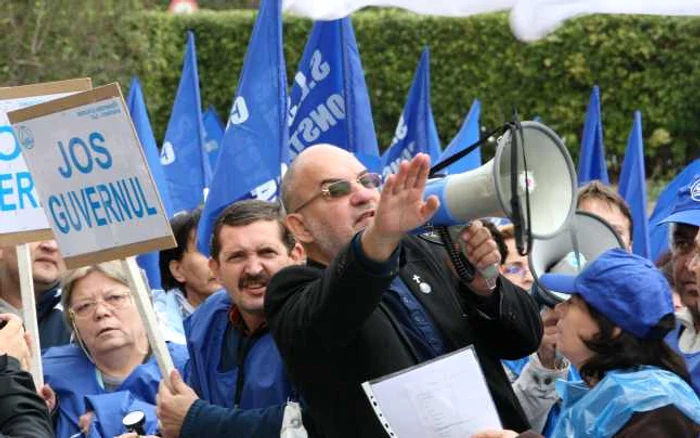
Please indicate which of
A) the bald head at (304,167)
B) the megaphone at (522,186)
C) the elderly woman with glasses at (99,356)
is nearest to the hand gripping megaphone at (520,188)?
the megaphone at (522,186)

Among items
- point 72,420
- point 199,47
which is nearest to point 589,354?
point 72,420

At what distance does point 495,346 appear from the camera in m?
4.11

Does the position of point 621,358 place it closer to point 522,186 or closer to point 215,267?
point 522,186

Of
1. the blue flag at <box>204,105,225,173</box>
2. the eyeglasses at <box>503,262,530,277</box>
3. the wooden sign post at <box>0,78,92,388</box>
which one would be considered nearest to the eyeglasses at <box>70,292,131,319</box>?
the wooden sign post at <box>0,78,92,388</box>

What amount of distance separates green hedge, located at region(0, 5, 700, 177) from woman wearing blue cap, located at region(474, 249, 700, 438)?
543 inches

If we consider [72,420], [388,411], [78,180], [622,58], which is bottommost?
[622,58]

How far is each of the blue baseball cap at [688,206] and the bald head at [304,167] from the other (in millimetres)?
1375

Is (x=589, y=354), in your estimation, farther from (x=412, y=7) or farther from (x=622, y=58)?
(x=622, y=58)

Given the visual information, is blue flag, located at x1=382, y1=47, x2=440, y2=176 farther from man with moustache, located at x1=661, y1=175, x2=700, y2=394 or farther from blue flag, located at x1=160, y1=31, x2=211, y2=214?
man with moustache, located at x1=661, y1=175, x2=700, y2=394

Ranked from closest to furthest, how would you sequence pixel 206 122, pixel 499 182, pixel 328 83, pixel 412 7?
1. pixel 499 182
2. pixel 412 7
3. pixel 328 83
4. pixel 206 122

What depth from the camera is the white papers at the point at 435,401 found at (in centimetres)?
371

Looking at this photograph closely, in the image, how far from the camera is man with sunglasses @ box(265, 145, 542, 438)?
3654 mm

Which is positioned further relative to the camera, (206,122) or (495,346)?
(206,122)

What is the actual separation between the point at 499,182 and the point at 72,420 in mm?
2034
